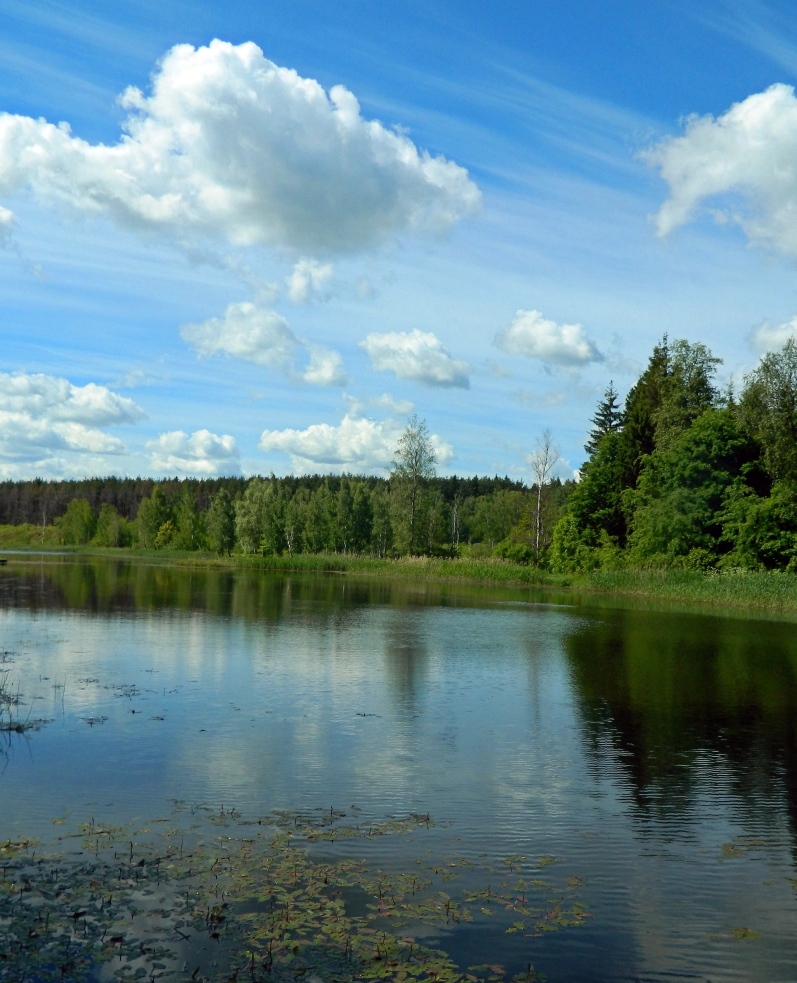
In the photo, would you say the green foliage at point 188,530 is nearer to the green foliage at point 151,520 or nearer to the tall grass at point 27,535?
the green foliage at point 151,520

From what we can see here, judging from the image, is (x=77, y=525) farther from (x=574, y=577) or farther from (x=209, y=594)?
(x=209, y=594)

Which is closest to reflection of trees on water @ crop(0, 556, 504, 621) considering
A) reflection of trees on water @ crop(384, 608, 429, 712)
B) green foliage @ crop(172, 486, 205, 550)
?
reflection of trees on water @ crop(384, 608, 429, 712)

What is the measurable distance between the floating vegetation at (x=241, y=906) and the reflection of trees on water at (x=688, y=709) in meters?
4.14

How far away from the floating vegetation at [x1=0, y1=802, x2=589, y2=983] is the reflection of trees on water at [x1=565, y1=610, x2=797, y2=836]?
414 cm

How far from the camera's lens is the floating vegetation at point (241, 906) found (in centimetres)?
683

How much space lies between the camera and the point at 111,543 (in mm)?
146875

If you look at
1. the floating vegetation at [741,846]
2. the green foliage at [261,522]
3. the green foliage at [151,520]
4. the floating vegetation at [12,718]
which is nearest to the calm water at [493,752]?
the floating vegetation at [741,846]

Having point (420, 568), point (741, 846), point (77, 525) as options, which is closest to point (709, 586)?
point (420, 568)

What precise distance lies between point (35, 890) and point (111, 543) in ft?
478

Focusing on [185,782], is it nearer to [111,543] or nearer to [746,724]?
[746,724]

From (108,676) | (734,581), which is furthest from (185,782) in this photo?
(734,581)

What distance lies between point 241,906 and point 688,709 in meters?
13.2

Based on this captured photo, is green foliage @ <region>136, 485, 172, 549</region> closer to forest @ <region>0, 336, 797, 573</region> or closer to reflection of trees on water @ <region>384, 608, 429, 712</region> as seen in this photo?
forest @ <region>0, 336, 797, 573</region>

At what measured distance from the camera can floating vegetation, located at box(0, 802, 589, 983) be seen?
22.4 ft
